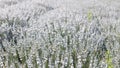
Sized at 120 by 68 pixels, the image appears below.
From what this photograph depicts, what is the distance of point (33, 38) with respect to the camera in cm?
370

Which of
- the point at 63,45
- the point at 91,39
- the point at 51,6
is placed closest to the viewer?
the point at 63,45

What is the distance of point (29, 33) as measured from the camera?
12.8 ft

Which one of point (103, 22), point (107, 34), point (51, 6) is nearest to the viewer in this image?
point (107, 34)

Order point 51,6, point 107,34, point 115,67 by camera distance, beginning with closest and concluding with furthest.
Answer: point 115,67, point 107,34, point 51,6

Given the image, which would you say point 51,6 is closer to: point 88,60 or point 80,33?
point 80,33

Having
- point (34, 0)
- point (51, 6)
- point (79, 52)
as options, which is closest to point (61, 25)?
point (79, 52)

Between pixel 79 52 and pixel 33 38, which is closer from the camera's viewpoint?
pixel 79 52

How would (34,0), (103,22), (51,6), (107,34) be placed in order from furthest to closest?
(34,0) → (51,6) → (103,22) → (107,34)

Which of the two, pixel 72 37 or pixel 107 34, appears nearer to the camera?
pixel 72 37

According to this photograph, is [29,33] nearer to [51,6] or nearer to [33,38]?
[33,38]

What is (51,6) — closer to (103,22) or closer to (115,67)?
(103,22)

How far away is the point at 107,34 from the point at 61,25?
0.65 metres

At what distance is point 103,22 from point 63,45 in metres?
1.80

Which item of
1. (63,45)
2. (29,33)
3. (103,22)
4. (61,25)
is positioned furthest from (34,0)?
(63,45)
